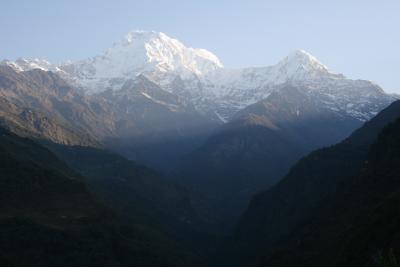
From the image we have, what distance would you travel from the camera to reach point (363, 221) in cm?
16612

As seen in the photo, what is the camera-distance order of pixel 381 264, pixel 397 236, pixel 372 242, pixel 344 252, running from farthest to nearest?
pixel 344 252
pixel 372 242
pixel 397 236
pixel 381 264

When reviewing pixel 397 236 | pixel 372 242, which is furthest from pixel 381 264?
pixel 372 242

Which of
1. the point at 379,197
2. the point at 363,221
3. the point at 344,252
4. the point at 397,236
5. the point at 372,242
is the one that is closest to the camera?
the point at 397,236

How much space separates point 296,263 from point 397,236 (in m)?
72.8

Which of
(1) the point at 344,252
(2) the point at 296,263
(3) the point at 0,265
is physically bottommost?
(3) the point at 0,265

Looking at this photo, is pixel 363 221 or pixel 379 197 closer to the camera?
pixel 363 221

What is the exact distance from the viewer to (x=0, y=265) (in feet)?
650

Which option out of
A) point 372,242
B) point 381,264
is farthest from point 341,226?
point 381,264

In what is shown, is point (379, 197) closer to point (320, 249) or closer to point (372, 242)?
point (320, 249)

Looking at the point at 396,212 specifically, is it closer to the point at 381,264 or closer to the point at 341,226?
the point at 341,226

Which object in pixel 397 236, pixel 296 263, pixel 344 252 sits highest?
pixel 397 236

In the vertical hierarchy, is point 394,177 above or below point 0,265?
above

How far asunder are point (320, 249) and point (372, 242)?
54.7 metres

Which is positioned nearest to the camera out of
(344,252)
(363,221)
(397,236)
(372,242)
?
(397,236)
